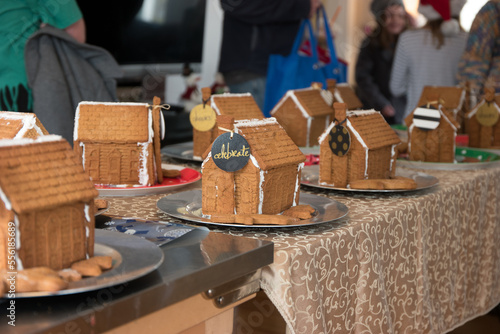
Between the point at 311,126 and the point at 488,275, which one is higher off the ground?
the point at 311,126

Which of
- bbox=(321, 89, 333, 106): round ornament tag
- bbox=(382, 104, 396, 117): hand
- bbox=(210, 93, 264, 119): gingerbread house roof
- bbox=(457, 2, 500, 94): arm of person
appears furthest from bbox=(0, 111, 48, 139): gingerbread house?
bbox=(382, 104, 396, 117): hand

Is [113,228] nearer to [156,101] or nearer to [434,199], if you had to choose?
[156,101]

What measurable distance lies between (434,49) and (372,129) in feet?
7.65

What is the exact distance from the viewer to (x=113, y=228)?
1.17 metres

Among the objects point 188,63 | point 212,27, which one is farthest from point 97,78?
point 212,27

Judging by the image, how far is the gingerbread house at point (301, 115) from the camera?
2.31 meters

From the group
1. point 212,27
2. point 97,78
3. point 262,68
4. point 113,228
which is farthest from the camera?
point 212,27

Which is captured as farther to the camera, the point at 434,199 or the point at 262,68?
the point at 262,68

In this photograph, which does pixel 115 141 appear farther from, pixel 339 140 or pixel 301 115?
pixel 301 115

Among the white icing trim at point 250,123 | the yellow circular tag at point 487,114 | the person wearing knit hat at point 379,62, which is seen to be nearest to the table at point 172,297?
the white icing trim at point 250,123

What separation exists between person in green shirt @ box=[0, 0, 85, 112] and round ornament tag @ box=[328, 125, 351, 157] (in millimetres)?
960

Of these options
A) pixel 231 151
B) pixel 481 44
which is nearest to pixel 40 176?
pixel 231 151

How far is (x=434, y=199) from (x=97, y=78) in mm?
1178

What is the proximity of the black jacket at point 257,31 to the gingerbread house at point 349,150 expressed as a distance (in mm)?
1343
